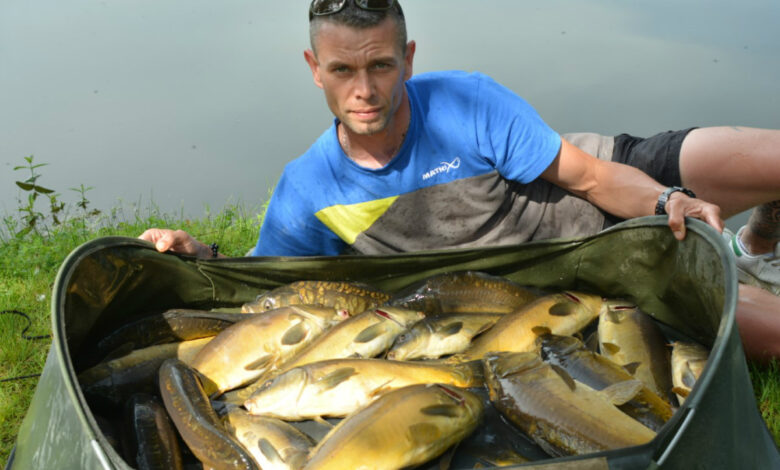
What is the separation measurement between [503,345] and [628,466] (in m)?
1.01

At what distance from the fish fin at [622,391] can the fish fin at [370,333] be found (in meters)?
0.87

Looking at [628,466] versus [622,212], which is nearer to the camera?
[628,466]

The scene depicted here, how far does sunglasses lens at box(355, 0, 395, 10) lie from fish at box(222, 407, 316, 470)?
161 cm

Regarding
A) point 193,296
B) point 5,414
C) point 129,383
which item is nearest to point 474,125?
point 193,296

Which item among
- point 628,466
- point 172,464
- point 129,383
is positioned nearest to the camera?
point 628,466

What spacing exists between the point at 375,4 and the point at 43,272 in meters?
2.88

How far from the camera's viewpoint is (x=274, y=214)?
3.25 metres

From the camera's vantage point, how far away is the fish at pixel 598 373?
198 cm

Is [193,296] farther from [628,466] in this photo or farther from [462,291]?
[628,466]

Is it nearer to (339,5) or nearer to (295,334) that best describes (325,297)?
(295,334)

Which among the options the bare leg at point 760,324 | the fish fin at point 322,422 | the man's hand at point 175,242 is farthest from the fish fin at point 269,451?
the bare leg at point 760,324

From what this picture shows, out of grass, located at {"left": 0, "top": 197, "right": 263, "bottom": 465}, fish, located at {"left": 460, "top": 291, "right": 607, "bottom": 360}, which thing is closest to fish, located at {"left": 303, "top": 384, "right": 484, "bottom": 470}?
fish, located at {"left": 460, "top": 291, "right": 607, "bottom": 360}

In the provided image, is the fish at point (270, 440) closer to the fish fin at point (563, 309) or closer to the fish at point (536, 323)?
the fish at point (536, 323)

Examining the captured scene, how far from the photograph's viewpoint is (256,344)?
98.9 inches
